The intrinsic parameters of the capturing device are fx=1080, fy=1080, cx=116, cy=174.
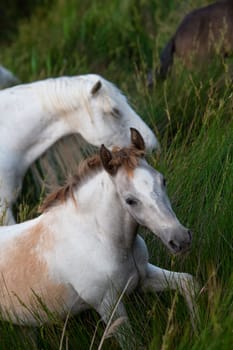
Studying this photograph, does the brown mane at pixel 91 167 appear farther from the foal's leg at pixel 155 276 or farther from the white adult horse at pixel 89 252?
the foal's leg at pixel 155 276

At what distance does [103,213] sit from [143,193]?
0.34 meters

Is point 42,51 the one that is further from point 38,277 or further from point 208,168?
point 38,277

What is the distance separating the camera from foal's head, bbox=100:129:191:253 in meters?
4.10

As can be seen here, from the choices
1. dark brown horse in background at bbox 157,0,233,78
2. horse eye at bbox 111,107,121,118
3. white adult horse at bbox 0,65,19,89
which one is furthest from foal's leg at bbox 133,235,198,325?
white adult horse at bbox 0,65,19,89

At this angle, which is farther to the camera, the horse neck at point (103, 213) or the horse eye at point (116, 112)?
the horse eye at point (116, 112)

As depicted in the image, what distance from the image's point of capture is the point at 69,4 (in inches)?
461

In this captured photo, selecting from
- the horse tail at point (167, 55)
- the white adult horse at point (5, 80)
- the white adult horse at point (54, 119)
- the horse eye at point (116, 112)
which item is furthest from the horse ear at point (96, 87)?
the horse tail at point (167, 55)

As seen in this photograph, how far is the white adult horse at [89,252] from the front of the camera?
14.3 feet

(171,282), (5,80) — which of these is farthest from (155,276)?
(5,80)

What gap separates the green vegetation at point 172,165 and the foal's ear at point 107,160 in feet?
1.56

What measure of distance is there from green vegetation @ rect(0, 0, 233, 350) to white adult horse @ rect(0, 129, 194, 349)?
9 cm

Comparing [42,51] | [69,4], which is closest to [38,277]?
[42,51]

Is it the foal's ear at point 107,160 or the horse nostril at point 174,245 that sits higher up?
the foal's ear at point 107,160

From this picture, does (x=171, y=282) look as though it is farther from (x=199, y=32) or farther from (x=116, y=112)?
(x=199, y=32)
